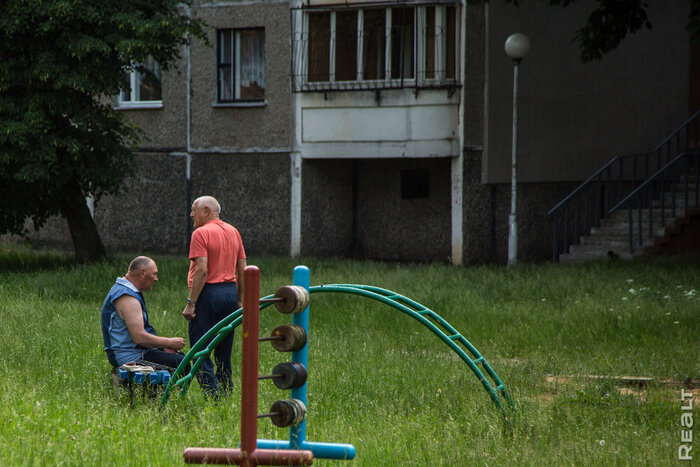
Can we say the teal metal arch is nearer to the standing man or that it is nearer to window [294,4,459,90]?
the standing man

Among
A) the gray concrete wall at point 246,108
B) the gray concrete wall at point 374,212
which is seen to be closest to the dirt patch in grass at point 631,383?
the gray concrete wall at point 374,212

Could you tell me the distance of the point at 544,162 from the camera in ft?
67.8

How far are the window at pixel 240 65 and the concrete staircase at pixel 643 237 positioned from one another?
26.7ft

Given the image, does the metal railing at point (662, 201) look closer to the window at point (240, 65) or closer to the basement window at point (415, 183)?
the basement window at point (415, 183)

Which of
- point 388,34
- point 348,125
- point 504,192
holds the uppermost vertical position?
point 388,34

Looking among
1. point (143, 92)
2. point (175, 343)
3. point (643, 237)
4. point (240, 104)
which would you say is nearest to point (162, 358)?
point (175, 343)

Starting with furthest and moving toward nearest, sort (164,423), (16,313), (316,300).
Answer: (316,300)
(16,313)
(164,423)

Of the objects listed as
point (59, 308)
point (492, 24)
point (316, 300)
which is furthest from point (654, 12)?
point (59, 308)

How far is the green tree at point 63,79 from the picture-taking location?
15.6 m

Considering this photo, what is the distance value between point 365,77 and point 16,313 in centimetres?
1122

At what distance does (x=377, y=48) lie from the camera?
20266 mm

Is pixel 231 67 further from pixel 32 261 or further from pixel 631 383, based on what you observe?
pixel 631 383

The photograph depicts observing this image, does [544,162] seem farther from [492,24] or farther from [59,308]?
[59,308]

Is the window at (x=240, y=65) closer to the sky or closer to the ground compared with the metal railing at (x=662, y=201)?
closer to the sky
